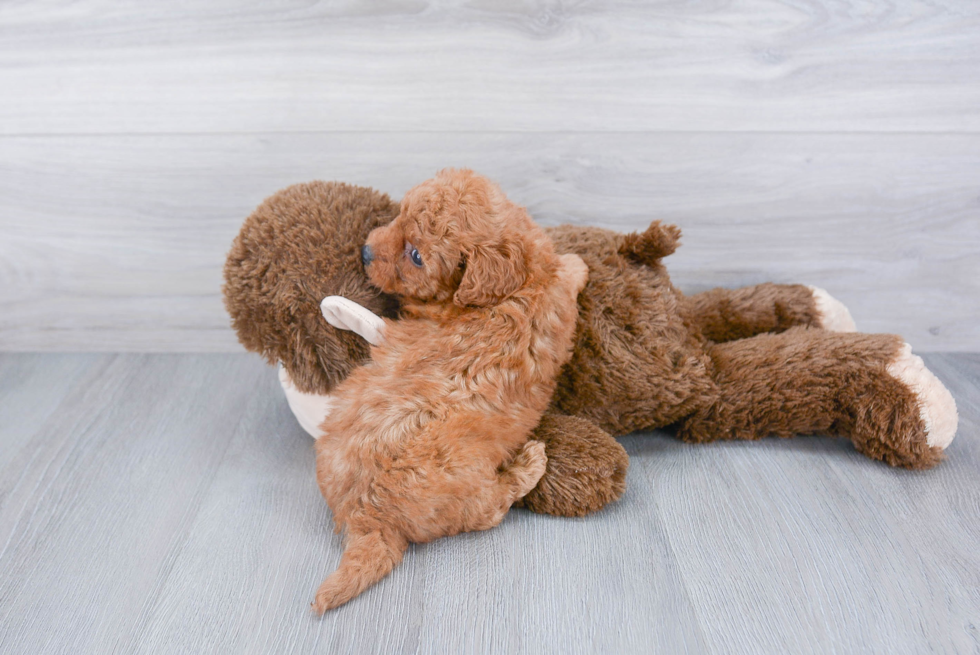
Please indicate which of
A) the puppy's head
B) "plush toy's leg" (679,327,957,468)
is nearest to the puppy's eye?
the puppy's head

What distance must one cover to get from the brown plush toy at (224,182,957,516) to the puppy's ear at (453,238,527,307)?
0.15 meters

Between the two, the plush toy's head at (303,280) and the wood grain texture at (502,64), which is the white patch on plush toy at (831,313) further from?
the plush toy's head at (303,280)

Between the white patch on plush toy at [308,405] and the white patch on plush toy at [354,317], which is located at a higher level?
the white patch on plush toy at [354,317]

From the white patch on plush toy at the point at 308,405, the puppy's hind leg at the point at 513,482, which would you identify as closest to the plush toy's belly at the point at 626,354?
the puppy's hind leg at the point at 513,482

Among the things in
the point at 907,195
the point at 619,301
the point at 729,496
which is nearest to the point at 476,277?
the point at 619,301

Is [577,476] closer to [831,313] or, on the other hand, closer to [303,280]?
[303,280]

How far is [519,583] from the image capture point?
806 millimetres

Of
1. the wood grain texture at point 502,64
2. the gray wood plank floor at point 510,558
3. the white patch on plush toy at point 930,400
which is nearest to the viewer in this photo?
the gray wood plank floor at point 510,558

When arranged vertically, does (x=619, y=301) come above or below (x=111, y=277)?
above

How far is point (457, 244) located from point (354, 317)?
0.59 ft

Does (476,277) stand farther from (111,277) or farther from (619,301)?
(111,277)

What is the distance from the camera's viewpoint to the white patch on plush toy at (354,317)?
885 mm

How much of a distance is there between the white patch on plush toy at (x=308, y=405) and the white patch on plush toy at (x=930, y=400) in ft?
2.71

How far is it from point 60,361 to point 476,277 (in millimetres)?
1036
